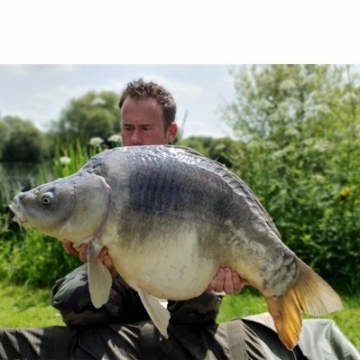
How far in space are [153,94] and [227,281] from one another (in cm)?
87

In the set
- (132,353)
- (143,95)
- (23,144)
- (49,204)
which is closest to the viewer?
(49,204)

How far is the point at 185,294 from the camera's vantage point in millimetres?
1222

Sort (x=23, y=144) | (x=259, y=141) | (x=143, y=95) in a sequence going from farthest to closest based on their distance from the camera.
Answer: (x=23, y=144) → (x=259, y=141) → (x=143, y=95)

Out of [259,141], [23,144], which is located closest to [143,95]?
[259,141]

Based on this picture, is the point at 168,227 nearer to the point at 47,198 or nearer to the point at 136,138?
the point at 47,198

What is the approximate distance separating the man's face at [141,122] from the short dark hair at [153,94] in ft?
0.07

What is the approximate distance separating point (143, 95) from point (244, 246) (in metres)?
0.91

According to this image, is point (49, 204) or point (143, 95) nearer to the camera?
point (49, 204)

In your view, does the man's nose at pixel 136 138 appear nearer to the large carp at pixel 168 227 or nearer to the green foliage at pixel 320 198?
the large carp at pixel 168 227

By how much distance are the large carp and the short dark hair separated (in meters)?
0.77

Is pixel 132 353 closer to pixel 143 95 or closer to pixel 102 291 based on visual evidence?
pixel 102 291

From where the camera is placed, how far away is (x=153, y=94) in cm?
200

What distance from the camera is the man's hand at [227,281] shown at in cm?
133

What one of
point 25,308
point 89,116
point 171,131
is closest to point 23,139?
point 89,116
